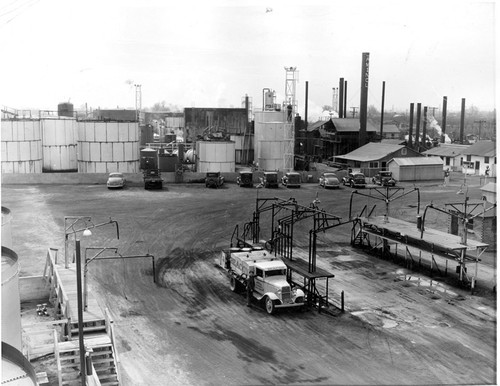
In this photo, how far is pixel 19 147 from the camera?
57.1 meters

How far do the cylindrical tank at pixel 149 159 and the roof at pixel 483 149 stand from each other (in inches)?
1350

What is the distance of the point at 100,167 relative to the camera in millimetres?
59688

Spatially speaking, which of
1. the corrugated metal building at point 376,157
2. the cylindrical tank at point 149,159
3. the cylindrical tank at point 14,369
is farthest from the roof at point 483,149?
the cylindrical tank at point 14,369

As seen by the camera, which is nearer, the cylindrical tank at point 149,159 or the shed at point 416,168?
the shed at point 416,168

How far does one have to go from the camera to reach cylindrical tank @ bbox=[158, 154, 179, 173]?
204 feet

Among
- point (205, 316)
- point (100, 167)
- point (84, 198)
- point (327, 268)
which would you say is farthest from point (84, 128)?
point (205, 316)

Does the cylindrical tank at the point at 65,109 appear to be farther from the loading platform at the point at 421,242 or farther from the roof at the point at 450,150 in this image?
the loading platform at the point at 421,242

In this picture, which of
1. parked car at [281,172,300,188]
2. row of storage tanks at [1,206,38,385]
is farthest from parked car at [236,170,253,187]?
row of storage tanks at [1,206,38,385]

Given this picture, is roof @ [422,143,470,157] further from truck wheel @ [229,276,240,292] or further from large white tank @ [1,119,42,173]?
truck wheel @ [229,276,240,292]

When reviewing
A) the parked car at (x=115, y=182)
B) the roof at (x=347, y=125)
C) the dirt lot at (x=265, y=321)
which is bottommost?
the dirt lot at (x=265, y=321)

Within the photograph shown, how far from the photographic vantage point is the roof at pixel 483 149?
201 feet

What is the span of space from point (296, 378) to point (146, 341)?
5.53 m

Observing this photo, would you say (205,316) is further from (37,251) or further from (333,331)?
(37,251)

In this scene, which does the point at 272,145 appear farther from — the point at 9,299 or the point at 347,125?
the point at 9,299
